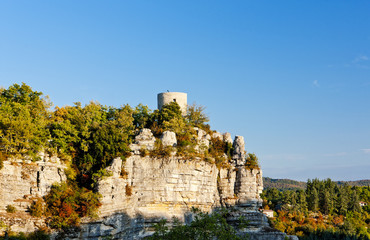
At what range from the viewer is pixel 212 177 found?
40344mm

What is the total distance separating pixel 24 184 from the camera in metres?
31.5

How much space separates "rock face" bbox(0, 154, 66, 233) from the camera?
29.6 metres

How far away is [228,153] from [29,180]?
20.5 meters

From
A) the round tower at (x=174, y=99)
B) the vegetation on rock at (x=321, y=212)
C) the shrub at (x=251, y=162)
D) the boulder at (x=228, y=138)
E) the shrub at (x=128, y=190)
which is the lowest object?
the vegetation on rock at (x=321, y=212)

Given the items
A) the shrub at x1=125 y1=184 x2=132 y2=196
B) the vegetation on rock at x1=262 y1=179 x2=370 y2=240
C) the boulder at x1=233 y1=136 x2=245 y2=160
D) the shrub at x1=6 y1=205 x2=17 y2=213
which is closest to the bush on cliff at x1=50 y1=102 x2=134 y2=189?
the shrub at x1=125 y1=184 x2=132 y2=196

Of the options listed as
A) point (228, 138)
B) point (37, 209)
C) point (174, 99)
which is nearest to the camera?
point (37, 209)

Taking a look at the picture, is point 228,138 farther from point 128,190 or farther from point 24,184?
point 24,184

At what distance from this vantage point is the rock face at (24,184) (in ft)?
97.2

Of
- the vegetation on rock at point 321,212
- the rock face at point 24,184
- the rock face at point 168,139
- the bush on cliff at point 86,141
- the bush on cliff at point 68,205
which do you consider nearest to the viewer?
the rock face at point 24,184

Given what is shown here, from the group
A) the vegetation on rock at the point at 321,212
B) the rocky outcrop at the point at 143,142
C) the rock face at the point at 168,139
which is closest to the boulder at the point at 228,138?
the rock face at the point at 168,139

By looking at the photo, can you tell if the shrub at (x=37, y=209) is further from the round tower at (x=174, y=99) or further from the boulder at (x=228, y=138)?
the boulder at (x=228, y=138)

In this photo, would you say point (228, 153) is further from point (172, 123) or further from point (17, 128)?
point (17, 128)

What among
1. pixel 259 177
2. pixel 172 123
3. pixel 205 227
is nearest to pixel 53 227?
pixel 205 227

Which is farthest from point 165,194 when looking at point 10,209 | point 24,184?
point 10,209
